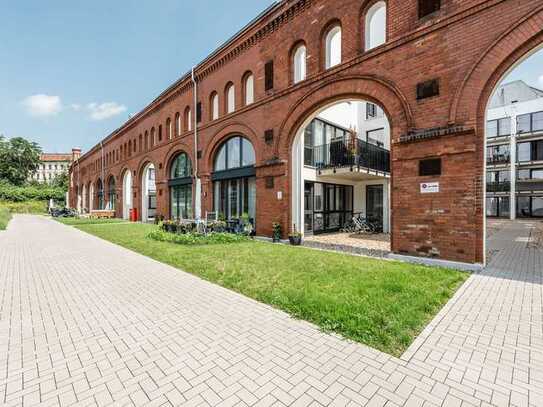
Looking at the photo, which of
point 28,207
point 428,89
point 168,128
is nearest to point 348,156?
point 428,89

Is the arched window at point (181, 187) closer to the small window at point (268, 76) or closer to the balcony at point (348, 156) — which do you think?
the small window at point (268, 76)

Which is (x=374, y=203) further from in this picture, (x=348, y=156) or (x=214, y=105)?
(x=214, y=105)

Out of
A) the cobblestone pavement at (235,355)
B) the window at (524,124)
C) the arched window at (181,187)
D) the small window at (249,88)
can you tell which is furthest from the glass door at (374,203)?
the window at (524,124)

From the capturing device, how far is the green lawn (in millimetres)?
3557

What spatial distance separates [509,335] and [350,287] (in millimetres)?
2226

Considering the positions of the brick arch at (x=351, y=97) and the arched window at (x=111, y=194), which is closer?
the brick arch at (x=351, y=97)

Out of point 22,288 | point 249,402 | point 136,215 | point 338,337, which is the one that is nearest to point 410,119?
point 338,337

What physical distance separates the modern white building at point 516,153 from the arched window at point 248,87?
2512cm

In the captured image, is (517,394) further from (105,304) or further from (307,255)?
(307,255)

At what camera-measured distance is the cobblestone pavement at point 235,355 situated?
2355 millimetres

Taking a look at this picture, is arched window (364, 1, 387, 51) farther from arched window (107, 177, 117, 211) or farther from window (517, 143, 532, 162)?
arched window (107, 177, 117, 211)

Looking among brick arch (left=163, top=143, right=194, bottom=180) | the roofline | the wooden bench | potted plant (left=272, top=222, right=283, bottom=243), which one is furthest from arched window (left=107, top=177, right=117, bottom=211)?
potted plant (left=272, top=222, right=283, bottom=243)

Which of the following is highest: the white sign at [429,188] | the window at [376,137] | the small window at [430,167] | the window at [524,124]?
the window at [524,124]

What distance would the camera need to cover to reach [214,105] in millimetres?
15367
